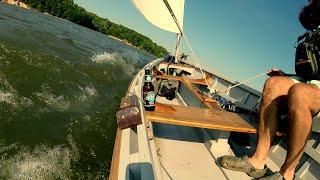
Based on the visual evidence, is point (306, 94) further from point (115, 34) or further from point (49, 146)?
point (115, 34)

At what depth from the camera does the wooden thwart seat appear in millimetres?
3725

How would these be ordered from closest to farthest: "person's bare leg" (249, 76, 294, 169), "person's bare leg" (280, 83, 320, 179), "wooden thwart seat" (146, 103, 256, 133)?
"person's bare leg" (280, 83, 320, 179), "wooden thwart seat" (146, 103, 256, 133), "person's bare leg" (249, 76, 294, 169)

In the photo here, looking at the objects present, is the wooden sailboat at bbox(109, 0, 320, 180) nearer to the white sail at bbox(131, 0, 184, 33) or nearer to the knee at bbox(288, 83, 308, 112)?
the knee at bbox(288, 83, 308, 112)

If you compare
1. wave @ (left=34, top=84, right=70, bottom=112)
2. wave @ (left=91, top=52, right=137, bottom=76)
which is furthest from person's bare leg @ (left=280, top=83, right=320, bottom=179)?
wave @ (left=91, top=52, right=137, bottom=76)

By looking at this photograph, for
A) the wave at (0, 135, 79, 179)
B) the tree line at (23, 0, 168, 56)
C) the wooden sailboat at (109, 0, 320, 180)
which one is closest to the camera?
the wooden sailboat at (109, 0, 320, 180)

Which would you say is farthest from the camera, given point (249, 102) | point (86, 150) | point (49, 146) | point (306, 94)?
point (249, 102)

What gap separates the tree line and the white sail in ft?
311

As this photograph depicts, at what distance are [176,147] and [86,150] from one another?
2421 millimetres

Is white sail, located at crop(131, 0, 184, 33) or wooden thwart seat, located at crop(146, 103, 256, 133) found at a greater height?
white sail, located at crop(131, 0, 184, 33)

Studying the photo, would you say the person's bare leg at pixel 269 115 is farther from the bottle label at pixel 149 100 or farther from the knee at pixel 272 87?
the bottle label at pixel 149 100

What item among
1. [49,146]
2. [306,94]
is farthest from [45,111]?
[306,94]

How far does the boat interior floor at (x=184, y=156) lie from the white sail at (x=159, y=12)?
2.56m

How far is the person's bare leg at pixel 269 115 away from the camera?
383 cm

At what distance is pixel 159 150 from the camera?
13.9 feet
